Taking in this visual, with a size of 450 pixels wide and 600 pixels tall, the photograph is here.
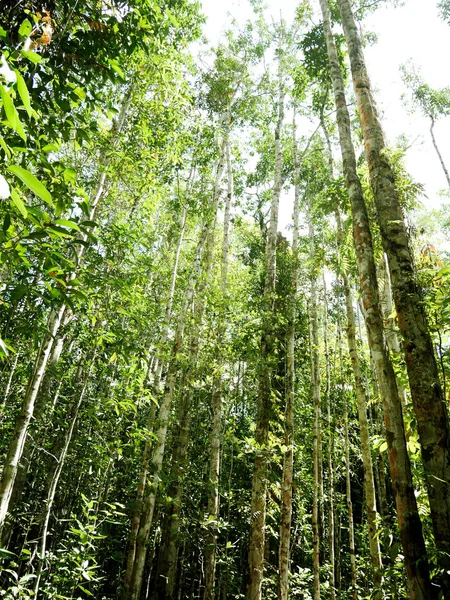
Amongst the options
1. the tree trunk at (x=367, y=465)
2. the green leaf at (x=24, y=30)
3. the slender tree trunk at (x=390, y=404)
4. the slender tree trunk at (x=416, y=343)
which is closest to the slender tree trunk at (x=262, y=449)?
the tree trunk at (x=367, y=465)

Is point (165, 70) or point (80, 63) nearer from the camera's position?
point (80, 63)

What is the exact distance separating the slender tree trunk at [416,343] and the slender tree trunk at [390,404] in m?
0.18

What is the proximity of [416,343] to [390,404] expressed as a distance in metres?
0.55

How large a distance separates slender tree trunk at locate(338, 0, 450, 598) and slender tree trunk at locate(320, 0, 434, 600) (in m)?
0.18

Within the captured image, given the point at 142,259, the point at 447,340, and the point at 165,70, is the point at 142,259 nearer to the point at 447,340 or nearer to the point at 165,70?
the point at 165,70

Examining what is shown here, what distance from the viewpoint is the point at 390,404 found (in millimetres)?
3051

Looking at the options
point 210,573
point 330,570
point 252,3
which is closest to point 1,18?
point 210,573

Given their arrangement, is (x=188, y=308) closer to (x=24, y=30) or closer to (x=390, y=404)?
(x=390, y=404)

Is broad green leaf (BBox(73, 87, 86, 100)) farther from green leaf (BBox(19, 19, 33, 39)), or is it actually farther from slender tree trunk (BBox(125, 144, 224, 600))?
slender tree trunk (BBox(125, 144, 224, 600))

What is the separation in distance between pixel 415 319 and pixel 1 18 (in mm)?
3238

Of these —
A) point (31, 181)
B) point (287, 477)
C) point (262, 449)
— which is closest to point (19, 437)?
point (31, 181)

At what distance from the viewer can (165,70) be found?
205 inches

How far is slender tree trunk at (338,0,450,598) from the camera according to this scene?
2551 millimetres

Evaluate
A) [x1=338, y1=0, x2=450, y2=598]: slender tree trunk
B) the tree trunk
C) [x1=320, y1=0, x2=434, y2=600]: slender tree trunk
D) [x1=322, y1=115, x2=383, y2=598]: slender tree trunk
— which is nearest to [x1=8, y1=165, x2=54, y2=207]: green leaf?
[x1=338, y1=0, x2=450, y2=598]: slender tree trunk
